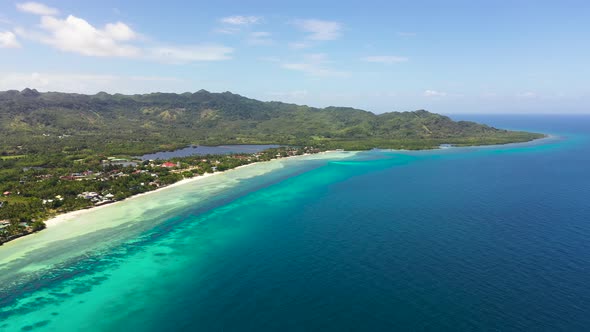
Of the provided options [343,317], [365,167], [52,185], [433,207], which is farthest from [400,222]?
[52,185]

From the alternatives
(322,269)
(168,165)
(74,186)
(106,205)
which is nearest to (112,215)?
(106,205)

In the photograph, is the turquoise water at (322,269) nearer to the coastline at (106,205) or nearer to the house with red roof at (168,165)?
the coastline at (106,205)

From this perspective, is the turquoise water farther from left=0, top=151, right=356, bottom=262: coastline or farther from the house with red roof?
the house with red roof

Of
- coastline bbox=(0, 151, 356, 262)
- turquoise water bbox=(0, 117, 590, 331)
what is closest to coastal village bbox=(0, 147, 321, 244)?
coastline bbox=(0, 151, 356, 262)

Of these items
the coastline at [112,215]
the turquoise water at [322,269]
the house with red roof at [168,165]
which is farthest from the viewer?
the house with red roof at [168,165]

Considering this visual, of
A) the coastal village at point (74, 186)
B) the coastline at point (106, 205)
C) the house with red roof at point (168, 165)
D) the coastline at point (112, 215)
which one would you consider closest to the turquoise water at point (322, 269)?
the coastline at point (112, 215)

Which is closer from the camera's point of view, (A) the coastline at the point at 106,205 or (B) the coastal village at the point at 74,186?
(B) the coastal village at the point at 74,186

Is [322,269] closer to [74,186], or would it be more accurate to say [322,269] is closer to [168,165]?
[74,186]

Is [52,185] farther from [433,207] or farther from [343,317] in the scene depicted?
[433,207]
